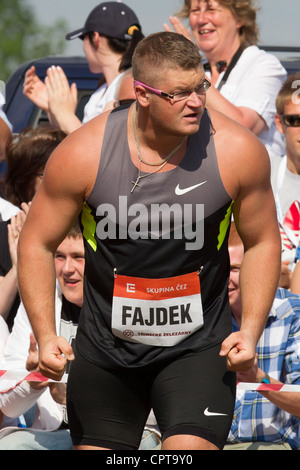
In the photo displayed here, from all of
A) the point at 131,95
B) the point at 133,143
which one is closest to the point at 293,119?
the point at 131,95

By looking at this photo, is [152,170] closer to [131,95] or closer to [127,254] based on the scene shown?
[127,254]

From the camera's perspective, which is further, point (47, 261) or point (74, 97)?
point (74, 97)

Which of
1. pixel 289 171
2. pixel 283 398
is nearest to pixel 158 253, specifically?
pixel 283 398

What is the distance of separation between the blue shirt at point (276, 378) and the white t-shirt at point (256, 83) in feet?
6.20

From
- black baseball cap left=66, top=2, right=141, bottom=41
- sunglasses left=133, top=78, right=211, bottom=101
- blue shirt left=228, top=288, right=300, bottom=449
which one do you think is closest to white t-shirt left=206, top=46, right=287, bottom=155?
black baseball cap left=66, top=2, right=141, bottom=41

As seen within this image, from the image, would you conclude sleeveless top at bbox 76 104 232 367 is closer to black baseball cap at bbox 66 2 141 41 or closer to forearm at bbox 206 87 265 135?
forearm at bbox 206 87 265 135

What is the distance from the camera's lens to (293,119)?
5703 mm

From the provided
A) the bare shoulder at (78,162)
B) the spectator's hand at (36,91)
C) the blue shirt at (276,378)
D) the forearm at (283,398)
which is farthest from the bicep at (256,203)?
the spectator's hand at (36,91)

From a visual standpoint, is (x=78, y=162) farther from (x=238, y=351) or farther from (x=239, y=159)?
(x=238, y=351)

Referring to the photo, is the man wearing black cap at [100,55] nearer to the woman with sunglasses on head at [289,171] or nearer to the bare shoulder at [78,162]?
the woman with sunglasses on head at [289,171]

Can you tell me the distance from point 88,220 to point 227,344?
2.32ft

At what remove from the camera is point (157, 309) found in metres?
3.23

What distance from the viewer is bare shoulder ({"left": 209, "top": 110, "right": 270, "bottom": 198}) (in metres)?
3.16

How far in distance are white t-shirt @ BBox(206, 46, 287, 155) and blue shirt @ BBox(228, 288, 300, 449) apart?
1.89m
